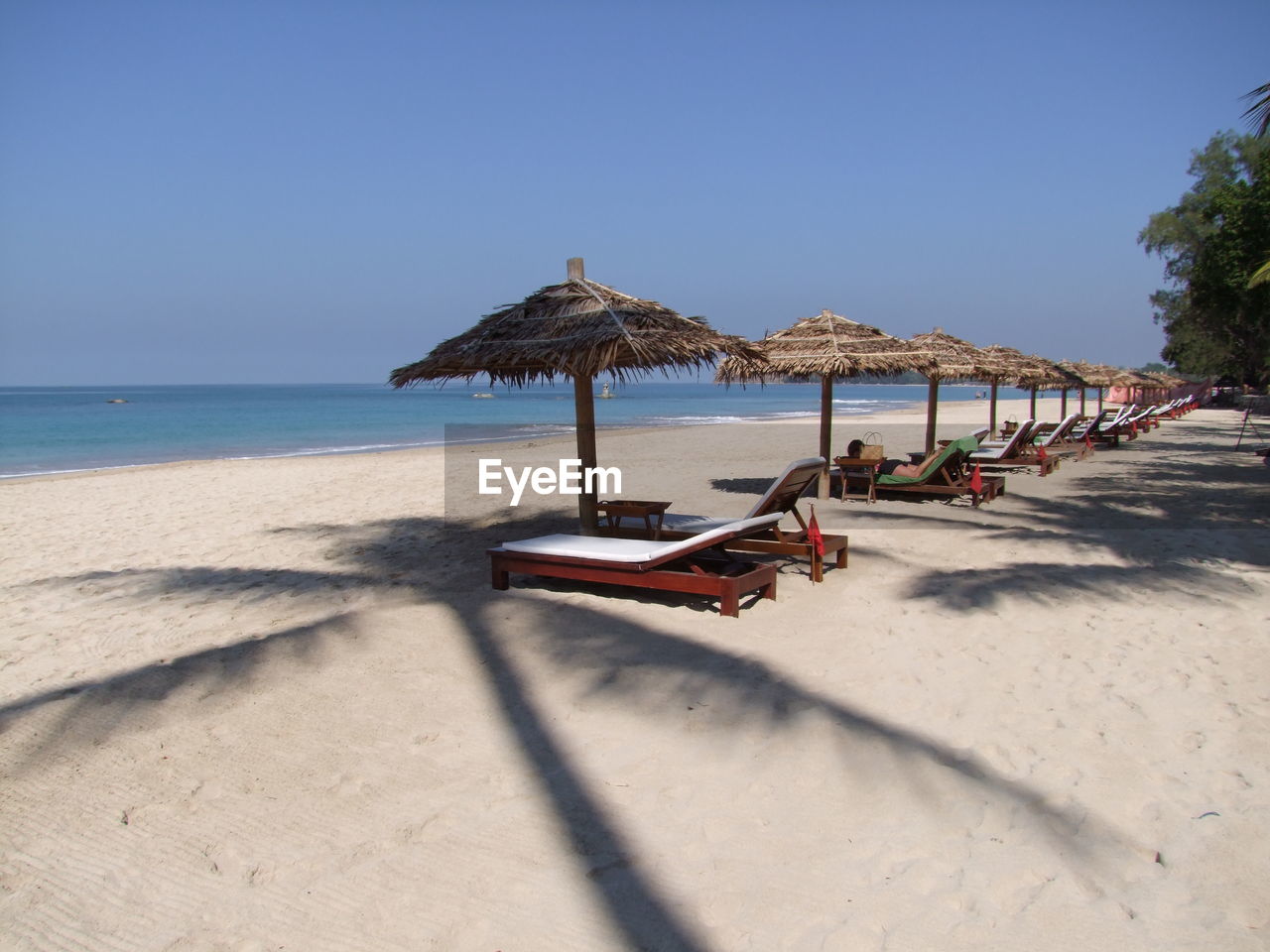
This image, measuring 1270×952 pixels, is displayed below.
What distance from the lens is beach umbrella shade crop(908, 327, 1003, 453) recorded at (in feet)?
38.4

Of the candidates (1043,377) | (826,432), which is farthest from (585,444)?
(1043,377)

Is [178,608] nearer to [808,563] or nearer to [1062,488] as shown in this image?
[808,563]

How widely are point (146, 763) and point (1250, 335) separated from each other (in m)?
28.6

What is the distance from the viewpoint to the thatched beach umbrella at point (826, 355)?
30.0ft

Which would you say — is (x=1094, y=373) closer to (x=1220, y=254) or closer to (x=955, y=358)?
(x=1220, y=254)

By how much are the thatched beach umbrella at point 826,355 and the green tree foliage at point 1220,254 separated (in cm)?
726

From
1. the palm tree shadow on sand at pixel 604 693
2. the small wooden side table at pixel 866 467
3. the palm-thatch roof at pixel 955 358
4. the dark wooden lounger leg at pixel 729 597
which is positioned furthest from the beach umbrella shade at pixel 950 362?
the palm tree shadow on sand at pixel 604 693

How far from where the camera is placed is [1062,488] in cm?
1086

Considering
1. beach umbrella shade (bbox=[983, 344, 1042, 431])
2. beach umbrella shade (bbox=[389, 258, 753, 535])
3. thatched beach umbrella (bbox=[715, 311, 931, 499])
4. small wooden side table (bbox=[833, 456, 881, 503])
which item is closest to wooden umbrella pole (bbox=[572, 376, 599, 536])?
beach umbrella shade (bbox=[389, 258, 753, 535])

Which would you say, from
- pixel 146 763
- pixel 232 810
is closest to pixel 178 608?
pixel 146 763

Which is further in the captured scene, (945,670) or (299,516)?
(299,516)

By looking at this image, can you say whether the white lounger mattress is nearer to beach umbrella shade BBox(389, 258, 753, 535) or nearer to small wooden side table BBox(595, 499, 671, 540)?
small wooden side table BBox(595, 499, 671, 540)

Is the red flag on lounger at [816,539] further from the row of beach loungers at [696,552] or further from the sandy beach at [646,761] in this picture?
the sandy beach at [646,761]

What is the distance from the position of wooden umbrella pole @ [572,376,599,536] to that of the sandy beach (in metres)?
0.88
